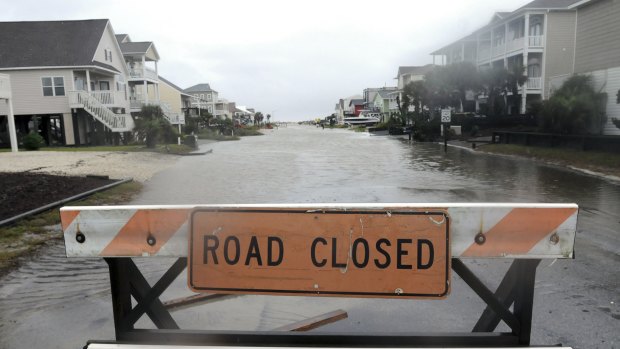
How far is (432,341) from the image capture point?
2.65 meters

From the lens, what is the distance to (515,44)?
4194 cm

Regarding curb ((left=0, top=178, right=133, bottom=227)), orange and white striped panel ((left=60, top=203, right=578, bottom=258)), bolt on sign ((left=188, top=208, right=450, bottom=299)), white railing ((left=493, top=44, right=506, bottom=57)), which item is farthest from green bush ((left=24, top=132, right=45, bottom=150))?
white railing ((left=493, top=44, right=506, bottom=57))

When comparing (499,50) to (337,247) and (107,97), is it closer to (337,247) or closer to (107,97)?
(107,97)

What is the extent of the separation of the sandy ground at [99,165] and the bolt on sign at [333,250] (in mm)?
13173

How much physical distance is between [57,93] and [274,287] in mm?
37027

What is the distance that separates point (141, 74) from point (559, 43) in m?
37.9

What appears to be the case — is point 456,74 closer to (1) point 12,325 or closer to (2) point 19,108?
(2) point 19,108

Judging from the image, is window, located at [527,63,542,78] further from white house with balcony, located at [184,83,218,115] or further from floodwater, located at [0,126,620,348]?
white house with balcony, located at [184,83,218,115]

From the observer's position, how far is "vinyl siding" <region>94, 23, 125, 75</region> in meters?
37.4

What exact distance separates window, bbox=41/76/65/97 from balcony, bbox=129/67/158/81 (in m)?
12.1

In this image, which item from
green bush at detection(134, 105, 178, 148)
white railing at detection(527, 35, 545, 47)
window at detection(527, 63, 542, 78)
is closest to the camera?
green bush at detection(134, 105, 178, 148)

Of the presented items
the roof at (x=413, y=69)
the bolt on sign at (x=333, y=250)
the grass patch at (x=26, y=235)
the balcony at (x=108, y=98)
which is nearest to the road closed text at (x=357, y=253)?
the bolt on sign at (x=333, y=250)

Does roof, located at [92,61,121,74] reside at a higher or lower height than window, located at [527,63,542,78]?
higher

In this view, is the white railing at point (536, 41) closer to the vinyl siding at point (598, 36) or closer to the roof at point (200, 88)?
the vinyl siding at point (598, 36)
